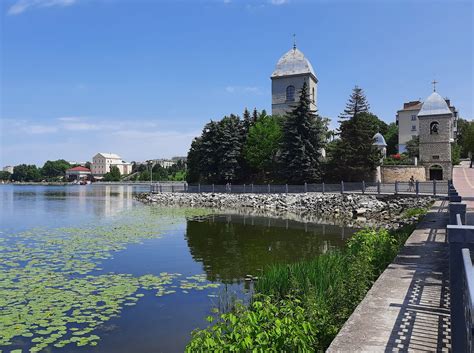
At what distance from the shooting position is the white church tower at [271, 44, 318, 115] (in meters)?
52.2

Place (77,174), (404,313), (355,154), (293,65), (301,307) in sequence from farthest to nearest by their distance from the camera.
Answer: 1. (77,174)
2. (293,65)
3. (355,154)
4. (301,307)
5. (404,313)

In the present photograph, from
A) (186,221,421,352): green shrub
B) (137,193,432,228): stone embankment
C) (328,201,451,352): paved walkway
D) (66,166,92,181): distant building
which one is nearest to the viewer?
(328,201,451,352): paved walkway

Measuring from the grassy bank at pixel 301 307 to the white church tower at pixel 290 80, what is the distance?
43.9m

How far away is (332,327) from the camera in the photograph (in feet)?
18.2

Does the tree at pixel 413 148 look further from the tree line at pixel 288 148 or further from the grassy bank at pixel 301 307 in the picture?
the grassy bank at pixel 301 307

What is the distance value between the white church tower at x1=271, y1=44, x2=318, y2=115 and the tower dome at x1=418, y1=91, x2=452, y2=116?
1574 cm

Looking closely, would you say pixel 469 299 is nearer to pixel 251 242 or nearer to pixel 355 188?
pixel 251 242

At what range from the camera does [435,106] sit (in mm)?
40000

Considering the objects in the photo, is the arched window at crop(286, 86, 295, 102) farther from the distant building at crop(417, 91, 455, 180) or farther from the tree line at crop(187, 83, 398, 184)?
the distant building at crop(417, 91, 455, 180)

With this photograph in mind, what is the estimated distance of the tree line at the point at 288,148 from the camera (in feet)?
122

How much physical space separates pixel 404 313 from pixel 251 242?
12.3 meters

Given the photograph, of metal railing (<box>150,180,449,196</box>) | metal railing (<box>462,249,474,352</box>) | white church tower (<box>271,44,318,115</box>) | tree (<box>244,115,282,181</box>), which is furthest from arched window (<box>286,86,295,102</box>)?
metal railing (<box>462,249,474,352</box>)

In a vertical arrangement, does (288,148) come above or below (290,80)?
below

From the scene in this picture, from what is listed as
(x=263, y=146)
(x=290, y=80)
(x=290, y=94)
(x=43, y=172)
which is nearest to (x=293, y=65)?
(x=290, y=80)
